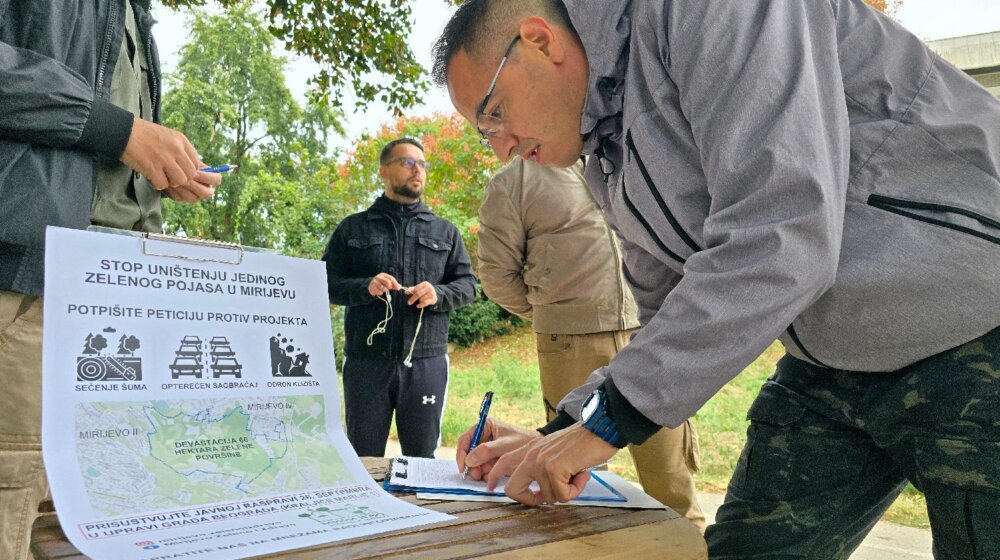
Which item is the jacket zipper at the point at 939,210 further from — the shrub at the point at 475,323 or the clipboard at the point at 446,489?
the shrub at the point at 475,323

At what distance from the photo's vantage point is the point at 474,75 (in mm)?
1332

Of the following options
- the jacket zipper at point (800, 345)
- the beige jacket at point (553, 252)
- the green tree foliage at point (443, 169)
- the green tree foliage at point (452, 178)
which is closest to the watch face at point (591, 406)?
the jacket zipper at point (800, 345)

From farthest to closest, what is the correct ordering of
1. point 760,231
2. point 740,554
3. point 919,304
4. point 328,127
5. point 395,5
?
point 328,127, point 395,5, point 740,554, point 919,304, point 760,231

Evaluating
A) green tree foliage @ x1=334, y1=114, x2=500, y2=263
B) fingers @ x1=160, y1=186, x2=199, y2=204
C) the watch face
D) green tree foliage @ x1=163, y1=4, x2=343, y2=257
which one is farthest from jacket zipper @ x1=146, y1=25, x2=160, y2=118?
green tree foliage @ x1=163, y1=4, x2=343, y2=257

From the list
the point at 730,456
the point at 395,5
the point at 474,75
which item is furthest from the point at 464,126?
the point at 474,75

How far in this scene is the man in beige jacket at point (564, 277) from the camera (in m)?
3.10

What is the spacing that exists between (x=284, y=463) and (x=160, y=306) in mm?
300

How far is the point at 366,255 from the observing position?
4023 millimetres

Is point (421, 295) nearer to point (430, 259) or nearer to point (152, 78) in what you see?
point (430, 259)

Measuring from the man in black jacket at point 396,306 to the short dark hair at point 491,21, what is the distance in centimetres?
250

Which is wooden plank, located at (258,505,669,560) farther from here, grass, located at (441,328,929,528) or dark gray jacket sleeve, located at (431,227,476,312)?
grass, located at (441,328,929,528)

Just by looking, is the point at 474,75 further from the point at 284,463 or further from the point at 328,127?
the point at 328,127

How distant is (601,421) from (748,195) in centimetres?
36

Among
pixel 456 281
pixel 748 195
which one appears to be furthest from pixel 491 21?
pixel 456 281
